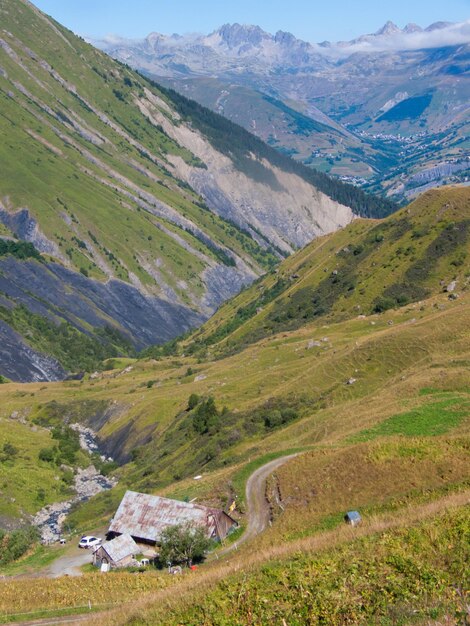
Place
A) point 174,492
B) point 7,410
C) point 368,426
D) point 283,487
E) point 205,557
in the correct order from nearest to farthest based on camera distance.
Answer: point 205,557
point 283,487
point 368,426
point 174,492
point 7,410

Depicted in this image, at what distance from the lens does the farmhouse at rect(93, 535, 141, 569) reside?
5184 cm

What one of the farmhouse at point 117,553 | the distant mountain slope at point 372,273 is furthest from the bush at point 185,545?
the distant mountain slope at point 372,273

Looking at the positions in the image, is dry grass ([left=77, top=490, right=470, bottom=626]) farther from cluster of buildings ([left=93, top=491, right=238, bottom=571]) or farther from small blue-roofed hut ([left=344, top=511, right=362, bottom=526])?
cluster of buildings ([left=93, top=491, right=238, bottom=571])

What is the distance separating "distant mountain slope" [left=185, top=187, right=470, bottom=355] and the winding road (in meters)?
69.2

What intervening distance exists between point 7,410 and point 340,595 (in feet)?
410

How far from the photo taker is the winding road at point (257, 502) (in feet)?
159

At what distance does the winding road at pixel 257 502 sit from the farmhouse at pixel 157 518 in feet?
4.97

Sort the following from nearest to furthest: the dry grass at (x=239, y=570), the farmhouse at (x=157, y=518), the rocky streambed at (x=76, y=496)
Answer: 1. the dry grass at (x=239, y=570)
2. the farmhouse at (x=157, y=518)
3. the rocky streambed at (x=76, y=496)

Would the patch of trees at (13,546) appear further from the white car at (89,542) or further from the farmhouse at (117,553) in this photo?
the farmhouse at (117,553)

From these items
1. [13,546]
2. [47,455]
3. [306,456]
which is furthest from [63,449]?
[306,456]

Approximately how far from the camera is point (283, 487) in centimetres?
5166

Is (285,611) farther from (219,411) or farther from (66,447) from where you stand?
(66,447)

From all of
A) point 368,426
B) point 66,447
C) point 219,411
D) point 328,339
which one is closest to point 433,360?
point 368,426

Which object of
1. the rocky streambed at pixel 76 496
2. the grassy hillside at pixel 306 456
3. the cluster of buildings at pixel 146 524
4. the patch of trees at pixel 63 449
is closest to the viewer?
the grassy hillside at pixel 306 456
